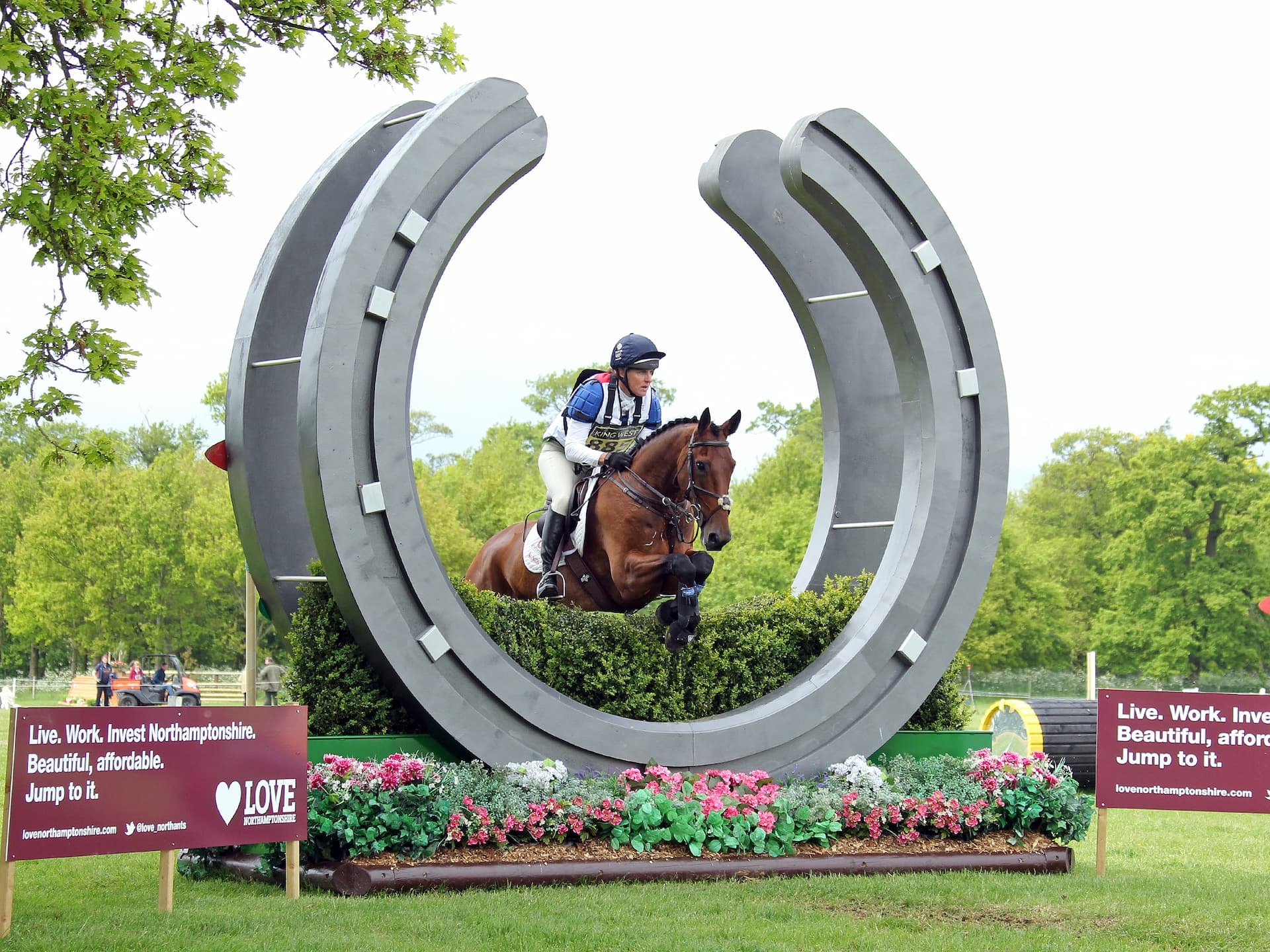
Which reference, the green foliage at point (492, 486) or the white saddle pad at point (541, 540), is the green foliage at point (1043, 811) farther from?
the green foliage at point (492, 486)

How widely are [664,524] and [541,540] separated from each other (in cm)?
122

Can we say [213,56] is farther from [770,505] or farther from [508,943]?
[770,505]

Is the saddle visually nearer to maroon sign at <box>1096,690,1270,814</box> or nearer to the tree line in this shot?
maroon sign at <box>1096,690,1270,814</box>

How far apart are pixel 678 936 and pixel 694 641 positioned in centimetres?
363

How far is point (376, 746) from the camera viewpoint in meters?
8.32

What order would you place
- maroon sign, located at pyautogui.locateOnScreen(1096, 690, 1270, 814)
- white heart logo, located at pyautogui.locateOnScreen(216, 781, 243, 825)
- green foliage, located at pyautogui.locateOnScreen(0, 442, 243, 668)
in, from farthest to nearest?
green foliage, located at pyautogui.locateOnScreen(0, 442, 243, 668)
maroon sign, located at pyautogui.locateOnScreen(1096, 690, 1270, 814)
white heart logo, located at pyautogui.locateOnScreen(216, 781, 243, 825)

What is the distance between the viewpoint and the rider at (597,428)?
9.97 metres

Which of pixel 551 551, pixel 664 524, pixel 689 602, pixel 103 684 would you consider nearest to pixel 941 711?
pixel 689 602

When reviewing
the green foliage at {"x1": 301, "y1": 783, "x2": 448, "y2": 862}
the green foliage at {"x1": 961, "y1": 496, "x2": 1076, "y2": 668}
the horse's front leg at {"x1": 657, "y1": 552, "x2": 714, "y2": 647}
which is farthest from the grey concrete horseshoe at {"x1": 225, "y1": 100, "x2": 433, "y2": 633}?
the green foliage at {"x1": 961, "y1": 496, "x2": 1076, "y2": 668}

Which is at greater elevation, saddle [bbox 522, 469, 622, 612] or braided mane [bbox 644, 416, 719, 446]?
braided mane [bbox 644, 416, 719, 446]

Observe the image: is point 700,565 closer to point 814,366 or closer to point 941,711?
point 941,711

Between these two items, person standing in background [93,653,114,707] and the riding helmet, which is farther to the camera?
person standing in background [93,653,114,707]

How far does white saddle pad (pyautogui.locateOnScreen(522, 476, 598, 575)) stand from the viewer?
33.3ft

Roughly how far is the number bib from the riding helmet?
53 centimetres
